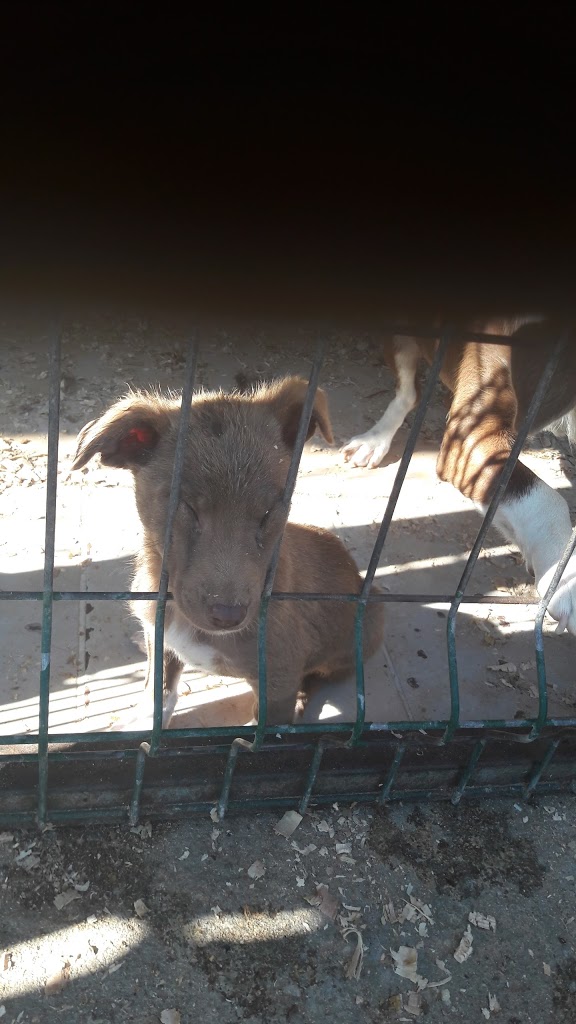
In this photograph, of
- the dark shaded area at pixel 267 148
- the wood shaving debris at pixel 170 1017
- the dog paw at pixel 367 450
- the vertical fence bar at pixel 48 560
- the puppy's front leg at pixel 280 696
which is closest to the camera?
the dark shaded area at pixel 267 148

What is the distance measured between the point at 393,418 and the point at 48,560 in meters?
3.60

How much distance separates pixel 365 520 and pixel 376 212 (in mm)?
3691

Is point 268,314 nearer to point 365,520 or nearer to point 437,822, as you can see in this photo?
point 437,822

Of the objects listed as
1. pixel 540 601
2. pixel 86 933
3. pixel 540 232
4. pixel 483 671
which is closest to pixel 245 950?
pixel 86 933

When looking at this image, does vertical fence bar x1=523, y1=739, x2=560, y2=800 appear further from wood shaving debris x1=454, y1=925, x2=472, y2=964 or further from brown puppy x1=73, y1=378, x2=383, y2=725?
brown puppy x1=73, y1=378, x2=383, y2=725

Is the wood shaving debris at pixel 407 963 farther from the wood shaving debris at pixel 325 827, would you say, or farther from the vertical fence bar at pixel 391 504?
the vertical fence bar at pixel 391 504

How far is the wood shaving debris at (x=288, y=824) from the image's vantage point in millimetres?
2879

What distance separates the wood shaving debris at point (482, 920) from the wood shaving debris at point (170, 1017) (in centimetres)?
101

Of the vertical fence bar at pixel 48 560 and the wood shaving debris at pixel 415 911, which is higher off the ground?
the vertical fence bar at pixel 48 560

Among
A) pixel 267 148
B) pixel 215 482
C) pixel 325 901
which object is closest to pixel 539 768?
pixel 325 901

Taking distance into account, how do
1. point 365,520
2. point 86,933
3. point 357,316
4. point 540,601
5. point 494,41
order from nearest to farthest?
point 494,41 < point 357,316 < point 86,933 < point 540,601 < point 365,520

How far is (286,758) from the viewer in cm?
280

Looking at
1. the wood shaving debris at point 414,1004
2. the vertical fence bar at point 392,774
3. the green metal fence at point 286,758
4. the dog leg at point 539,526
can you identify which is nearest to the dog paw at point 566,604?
the dog leg at point 539,526

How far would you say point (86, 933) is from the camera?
8.23 feet
